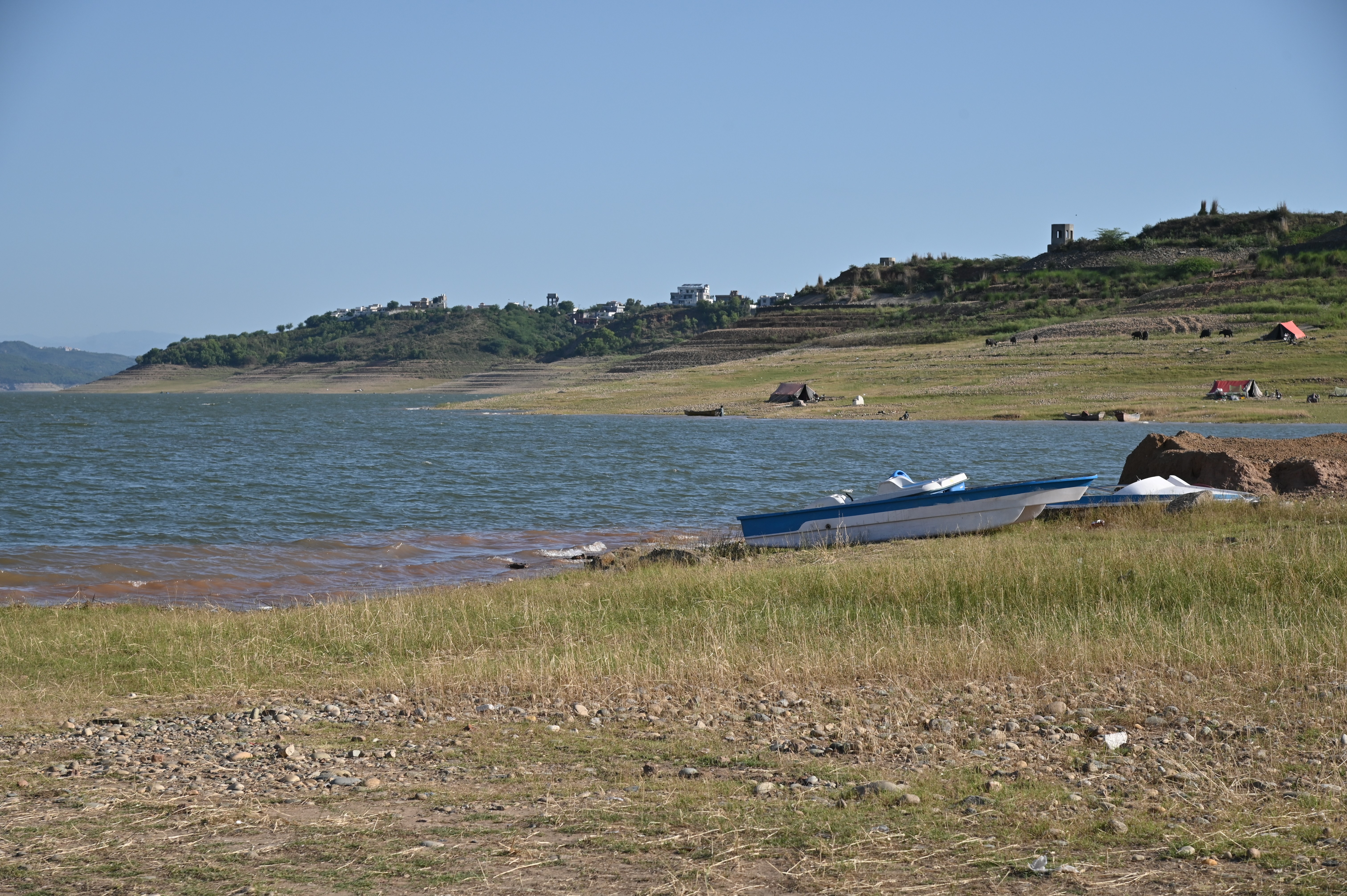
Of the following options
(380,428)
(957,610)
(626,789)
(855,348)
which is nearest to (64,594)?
(957,610)

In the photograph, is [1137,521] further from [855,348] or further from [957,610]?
[855,348]

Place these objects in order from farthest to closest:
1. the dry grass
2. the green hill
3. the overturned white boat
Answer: the green hill
the overturned white boat
the dry grass

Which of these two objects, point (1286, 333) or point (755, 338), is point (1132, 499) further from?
point (755, 338)

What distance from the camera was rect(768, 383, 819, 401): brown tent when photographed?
289 feet

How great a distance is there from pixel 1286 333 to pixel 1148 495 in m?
77.0

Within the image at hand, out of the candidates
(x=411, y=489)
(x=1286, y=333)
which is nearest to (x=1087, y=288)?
(x=1286, y=333)

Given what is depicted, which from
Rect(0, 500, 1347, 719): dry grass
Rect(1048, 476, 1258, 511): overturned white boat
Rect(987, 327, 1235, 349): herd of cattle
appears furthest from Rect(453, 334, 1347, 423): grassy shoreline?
Rect(0, 500, 1347, 719): dry grass

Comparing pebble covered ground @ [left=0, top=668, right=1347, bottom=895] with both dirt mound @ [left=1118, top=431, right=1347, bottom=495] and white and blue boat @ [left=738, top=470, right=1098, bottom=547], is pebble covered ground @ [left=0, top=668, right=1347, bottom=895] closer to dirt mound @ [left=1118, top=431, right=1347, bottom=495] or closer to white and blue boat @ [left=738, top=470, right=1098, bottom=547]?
white and blue boat @ [left=738, top=470, right=1098, bottom=547]

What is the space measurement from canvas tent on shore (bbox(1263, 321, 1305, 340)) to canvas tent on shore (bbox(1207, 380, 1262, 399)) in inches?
865

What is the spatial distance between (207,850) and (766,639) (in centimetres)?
692

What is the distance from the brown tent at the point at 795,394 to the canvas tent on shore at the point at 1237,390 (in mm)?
28907

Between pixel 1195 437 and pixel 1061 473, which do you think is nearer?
pixel 1195 437

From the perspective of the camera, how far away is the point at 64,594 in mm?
20141

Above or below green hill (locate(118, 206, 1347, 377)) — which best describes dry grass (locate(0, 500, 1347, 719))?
below
